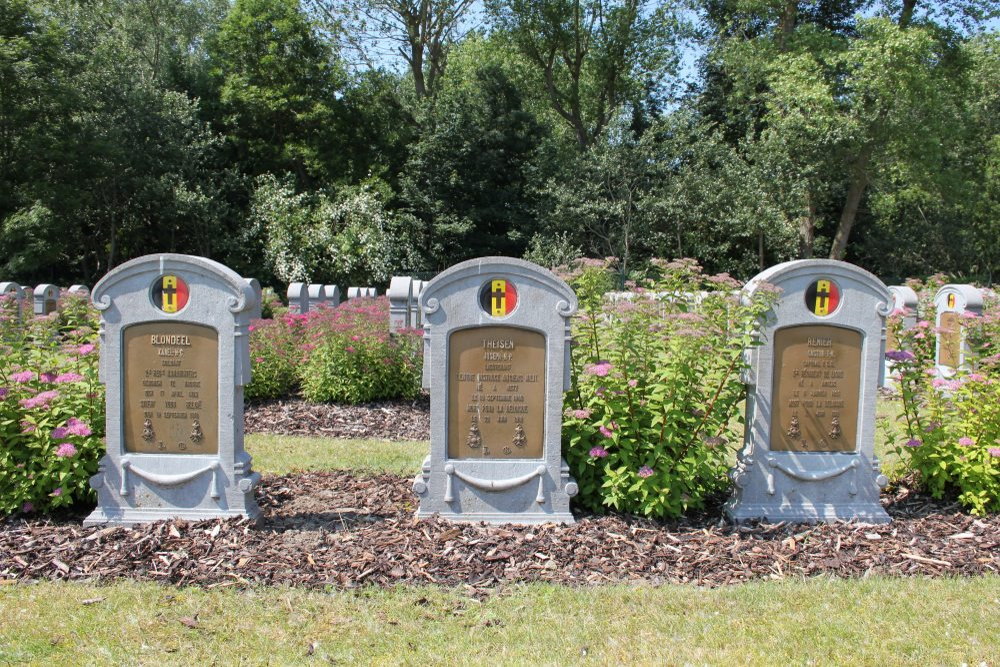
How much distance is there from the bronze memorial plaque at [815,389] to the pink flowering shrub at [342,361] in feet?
18.4

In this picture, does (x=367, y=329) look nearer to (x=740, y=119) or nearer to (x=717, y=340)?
(x=717, y=340)

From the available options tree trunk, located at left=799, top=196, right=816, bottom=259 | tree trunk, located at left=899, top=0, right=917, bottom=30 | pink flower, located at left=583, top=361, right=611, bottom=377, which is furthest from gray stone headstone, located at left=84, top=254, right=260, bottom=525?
tree trunk, located at left=899, top=0, right=917, bottom=30

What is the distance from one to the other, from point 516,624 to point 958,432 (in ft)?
13.1

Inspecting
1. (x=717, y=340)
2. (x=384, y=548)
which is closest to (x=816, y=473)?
(x=717, y=340)

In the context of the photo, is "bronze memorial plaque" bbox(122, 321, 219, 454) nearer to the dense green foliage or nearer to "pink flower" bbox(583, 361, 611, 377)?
"pink flower" bbox(583, 361, 611, 377)

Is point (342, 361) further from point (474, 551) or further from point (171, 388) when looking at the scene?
point (474, 551)

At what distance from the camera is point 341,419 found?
9.70 meters

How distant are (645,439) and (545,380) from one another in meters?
0.81

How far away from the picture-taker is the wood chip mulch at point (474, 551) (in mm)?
4719

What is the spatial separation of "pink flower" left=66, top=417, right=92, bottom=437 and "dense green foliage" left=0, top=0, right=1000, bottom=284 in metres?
21.1

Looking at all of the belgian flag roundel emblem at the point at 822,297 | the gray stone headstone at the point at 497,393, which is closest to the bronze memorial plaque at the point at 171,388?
the gray stone headstone at the point at 497,393

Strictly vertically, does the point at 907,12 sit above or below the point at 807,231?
above

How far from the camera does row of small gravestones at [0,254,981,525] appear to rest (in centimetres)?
543

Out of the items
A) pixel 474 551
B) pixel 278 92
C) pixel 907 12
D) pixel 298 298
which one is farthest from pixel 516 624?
pixel 278 92
